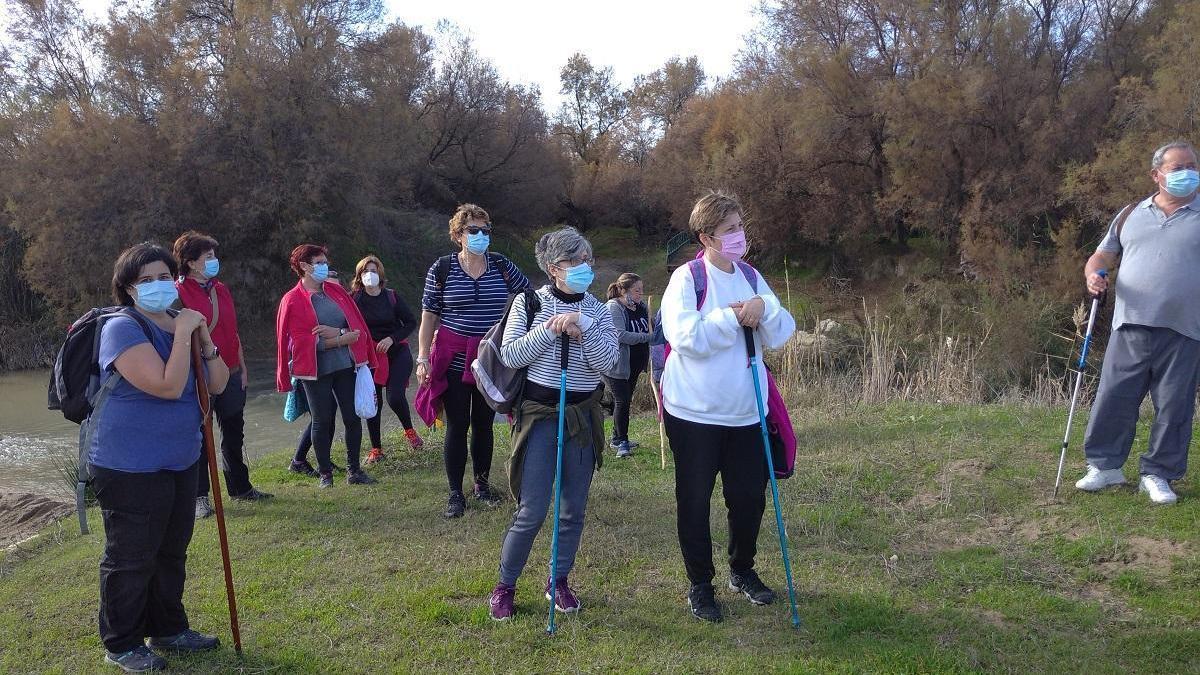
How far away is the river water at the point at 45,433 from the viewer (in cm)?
952

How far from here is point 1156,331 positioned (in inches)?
183

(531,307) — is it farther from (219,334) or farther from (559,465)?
(219,334)

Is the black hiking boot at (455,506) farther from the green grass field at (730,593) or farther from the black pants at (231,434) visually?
the black pants at (231,434)

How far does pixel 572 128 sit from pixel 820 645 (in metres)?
52.9

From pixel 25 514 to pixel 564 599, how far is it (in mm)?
5645

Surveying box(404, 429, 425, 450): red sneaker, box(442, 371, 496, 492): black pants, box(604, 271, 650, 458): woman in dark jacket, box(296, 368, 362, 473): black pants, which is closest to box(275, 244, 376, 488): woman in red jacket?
box(296, 368, 362, 473): black pants

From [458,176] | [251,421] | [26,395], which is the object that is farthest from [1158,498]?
[458,176]

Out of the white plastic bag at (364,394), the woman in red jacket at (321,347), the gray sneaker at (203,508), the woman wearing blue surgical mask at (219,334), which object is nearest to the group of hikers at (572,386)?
the white plastic bag at (364,394)

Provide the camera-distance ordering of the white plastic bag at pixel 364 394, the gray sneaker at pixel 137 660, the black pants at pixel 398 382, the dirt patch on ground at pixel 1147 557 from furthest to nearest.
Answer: the black pants at pixel 398 382, the white plastic bag at pixel 364 394, the dirt patch on ground at pixel 1147 557, the gray sneaker at pixel 137 660

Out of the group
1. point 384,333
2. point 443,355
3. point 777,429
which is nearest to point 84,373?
point 443,355

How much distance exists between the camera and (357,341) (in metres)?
6.23

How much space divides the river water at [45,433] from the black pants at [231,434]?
268cm

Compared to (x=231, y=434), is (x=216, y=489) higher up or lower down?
higher up

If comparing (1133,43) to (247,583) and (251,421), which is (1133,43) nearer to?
(251,421)
